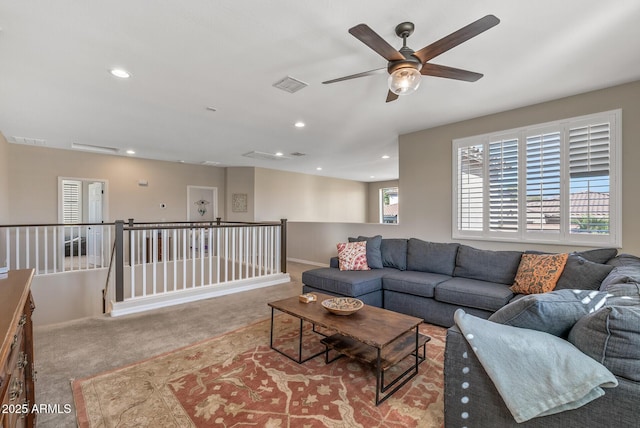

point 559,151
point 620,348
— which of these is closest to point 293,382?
point 620,348

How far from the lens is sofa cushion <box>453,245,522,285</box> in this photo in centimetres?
318

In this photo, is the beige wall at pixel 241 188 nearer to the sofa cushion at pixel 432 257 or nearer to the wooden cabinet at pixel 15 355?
the sofa cushion at pixel 432 257

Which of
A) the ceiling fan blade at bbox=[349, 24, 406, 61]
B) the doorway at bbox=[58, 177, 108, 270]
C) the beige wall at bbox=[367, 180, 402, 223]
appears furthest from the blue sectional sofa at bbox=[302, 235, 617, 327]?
the beige wall at bbox=[367, 180, 402, 223]

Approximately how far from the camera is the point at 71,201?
676cm

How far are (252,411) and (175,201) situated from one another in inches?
275

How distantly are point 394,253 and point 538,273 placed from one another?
1656 mm

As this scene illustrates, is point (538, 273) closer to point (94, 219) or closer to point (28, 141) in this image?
point (28, 141)

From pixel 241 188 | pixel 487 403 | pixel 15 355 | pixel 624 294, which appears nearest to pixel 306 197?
pixel 241 188

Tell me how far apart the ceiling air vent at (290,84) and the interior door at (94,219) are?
5139 mm

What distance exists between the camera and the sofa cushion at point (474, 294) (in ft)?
9.17

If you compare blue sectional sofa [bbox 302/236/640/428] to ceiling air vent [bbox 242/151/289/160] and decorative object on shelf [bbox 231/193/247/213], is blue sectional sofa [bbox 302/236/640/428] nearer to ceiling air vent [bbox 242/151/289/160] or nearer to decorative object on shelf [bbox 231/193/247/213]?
ceiling air vent [bbox 242/151/289/160]

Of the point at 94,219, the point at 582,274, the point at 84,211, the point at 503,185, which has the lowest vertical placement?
the point at 582,274

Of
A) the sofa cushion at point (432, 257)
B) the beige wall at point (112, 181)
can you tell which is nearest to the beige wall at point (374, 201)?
the beige wall at point (112, 181)

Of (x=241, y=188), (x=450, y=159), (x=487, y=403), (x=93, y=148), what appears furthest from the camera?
(x=241, y=188)
